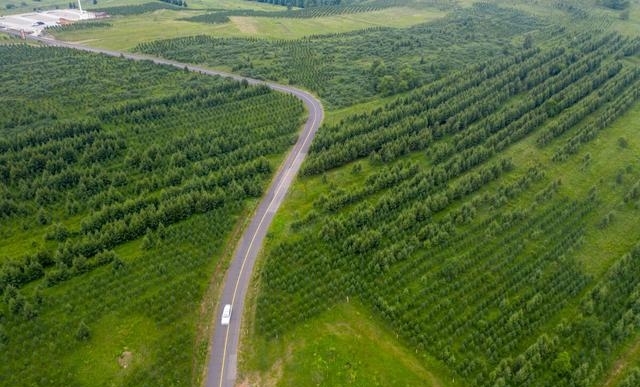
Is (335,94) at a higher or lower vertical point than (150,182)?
higher

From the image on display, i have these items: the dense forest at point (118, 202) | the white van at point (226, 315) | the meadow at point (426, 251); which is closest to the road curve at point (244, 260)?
the white van at point (226, 315)

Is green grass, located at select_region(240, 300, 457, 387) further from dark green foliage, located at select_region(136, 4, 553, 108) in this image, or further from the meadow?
dark green foliage, located at select_region(136, 4, 553, 108)

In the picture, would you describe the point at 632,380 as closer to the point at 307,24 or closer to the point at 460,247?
the point at 460,247

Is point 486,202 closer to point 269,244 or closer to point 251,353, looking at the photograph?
point 269,244

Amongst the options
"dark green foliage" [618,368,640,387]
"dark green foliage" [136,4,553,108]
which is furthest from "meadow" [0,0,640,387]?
"dark green foliage" [136,4,553,108]

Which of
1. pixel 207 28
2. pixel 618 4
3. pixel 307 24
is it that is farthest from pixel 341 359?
pixel 618 4

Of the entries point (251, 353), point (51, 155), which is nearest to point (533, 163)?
point (251, 353)

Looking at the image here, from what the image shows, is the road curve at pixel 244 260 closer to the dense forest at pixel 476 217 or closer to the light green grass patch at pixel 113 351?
the dense forest at pixel 476 217

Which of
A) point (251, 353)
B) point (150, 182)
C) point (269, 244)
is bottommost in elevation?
point (251, 353)
